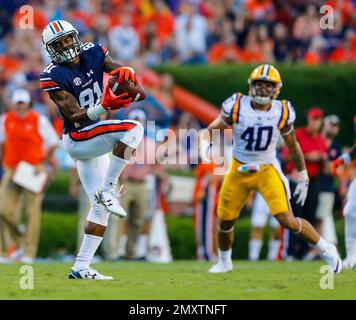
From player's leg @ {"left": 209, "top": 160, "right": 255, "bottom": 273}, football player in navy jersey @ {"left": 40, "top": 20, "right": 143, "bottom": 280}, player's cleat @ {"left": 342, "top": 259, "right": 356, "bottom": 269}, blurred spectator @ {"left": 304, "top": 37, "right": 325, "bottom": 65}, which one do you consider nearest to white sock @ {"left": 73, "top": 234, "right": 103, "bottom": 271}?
football player in navy jersey @ {"left": 40, "top": 20, "right": 143, "bottom": 280}

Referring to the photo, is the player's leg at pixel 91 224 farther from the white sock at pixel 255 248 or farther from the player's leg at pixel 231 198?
the white sock at pixel 255 248

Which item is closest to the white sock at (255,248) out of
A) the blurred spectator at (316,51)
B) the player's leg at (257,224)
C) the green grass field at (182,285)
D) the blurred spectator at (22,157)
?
the player's leg at (257,224)

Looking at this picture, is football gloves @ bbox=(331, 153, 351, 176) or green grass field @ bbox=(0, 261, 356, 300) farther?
football gloves @ bbox=(331, 153, 351, 176)

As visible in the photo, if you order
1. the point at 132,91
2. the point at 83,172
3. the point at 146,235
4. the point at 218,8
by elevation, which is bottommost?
the point at 146,235

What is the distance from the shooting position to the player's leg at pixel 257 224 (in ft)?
46.2

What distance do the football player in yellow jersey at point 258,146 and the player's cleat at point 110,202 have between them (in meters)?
1.65

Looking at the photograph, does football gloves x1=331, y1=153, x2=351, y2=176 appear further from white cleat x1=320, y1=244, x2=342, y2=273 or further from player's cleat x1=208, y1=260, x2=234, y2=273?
player's cleat x1=208, y1=260, x2=234, y2=273

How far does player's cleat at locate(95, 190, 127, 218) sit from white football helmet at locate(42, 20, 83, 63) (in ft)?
3.55

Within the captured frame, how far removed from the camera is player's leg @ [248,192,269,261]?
14.1m

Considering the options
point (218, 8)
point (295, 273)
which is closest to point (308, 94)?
point (218, 8)

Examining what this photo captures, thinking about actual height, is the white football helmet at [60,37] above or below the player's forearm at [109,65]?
above
